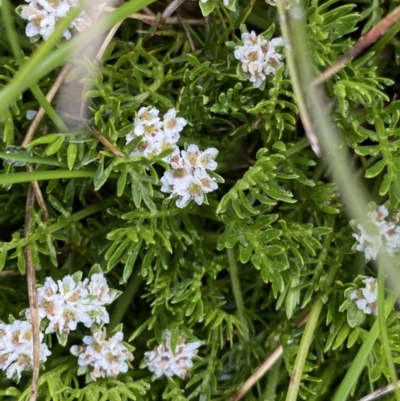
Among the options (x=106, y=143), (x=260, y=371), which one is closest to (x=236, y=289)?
(x=260, y=371)

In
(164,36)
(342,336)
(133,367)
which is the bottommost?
(133,367)

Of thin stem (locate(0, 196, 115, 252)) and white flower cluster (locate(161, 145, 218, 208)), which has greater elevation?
white flower cluster (locate(161, 145, 218, 208))

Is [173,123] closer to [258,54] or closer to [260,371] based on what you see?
[258,54]

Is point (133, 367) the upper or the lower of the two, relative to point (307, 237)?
lower

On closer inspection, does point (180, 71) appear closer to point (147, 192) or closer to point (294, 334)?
point (147, 192)

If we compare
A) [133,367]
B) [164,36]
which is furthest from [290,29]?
[133,367]

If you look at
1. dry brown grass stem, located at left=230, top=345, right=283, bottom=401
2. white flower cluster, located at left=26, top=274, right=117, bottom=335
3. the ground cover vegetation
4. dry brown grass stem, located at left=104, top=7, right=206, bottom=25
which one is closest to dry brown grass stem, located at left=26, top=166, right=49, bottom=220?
the ground cover vegetation

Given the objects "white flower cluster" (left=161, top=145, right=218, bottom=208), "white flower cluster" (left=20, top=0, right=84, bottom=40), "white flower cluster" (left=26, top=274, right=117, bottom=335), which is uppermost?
"white flower cluster" (left=20, top=0, right=84, bottom=40)

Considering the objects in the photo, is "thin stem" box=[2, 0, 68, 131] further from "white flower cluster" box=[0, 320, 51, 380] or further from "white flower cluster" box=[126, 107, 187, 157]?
"white flower cluster" box=[0, 320, 51, 380]
